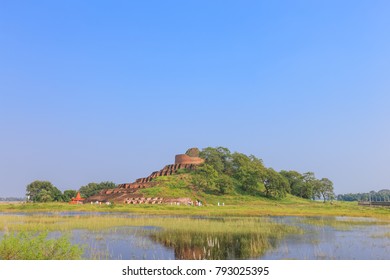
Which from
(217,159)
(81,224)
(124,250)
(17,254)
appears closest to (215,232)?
(124,250)

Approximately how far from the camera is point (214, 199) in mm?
71875

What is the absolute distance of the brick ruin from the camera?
2680 inches

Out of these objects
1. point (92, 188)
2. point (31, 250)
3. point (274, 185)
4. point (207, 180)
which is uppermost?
point (207, 180)

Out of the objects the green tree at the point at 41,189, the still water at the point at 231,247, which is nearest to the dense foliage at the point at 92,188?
the green tree at the point at 41,189

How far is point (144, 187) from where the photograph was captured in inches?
3189

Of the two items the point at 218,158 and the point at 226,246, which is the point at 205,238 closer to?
the point at 226,246

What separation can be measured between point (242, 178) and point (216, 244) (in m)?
65.6

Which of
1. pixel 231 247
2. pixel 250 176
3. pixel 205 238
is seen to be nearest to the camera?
pixel 231 247

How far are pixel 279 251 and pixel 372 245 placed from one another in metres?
6.60

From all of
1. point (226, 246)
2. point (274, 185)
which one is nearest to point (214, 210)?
point (226, 246)

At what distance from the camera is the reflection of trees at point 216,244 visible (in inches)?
645

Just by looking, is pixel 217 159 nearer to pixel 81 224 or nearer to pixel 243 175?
pixel 243 175

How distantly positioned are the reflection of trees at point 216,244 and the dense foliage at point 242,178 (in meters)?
55.4

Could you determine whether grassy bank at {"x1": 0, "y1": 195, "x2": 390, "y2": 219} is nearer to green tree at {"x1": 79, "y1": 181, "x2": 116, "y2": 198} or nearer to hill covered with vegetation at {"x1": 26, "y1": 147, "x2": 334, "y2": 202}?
hill covered with vegetation at {"x1": 26, "y1": 147, "x2": 334, "y2": 202}
